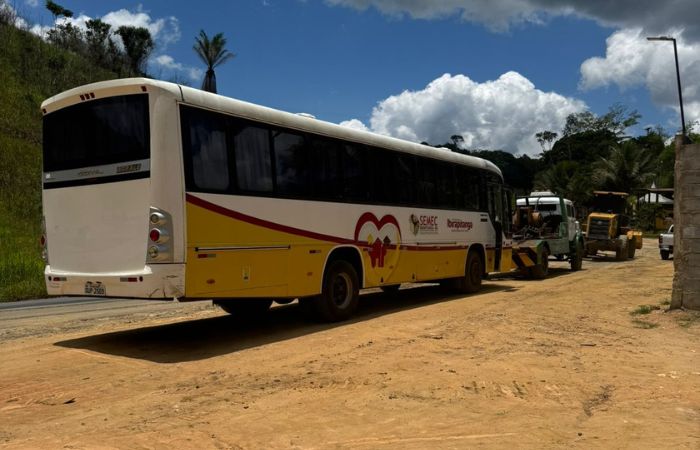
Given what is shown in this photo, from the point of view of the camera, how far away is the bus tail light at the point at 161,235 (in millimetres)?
7426

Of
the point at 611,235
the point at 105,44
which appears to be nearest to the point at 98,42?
the point at 105,44

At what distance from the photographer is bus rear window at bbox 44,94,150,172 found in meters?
7.71

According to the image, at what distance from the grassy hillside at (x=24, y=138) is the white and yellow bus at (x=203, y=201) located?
896 cm

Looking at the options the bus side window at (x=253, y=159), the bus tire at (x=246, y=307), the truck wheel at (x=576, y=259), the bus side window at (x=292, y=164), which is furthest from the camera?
the truck wheel at (x=576, y=259)

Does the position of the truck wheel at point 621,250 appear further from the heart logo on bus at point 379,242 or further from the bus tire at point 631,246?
the heart logo on bus at point 379,242

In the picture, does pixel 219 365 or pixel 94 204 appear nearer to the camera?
pixel 219 365

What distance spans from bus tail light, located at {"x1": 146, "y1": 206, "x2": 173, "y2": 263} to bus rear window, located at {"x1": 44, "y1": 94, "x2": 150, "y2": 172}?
29.9 inches

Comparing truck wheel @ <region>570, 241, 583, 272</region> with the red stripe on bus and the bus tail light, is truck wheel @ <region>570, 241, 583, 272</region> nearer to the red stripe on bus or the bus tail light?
the red stripe on bus

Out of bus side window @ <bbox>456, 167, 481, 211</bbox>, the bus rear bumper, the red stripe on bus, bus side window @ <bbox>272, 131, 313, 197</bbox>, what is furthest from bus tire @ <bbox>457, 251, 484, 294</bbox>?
the bus rear bumper

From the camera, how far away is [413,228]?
12469mm

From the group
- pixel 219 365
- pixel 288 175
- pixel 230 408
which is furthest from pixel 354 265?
pixel 230 408

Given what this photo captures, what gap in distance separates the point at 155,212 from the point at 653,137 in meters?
92.3

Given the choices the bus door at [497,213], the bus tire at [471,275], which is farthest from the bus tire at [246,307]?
the bus door at [497,213]

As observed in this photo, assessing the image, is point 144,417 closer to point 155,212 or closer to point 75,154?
point 155,212
